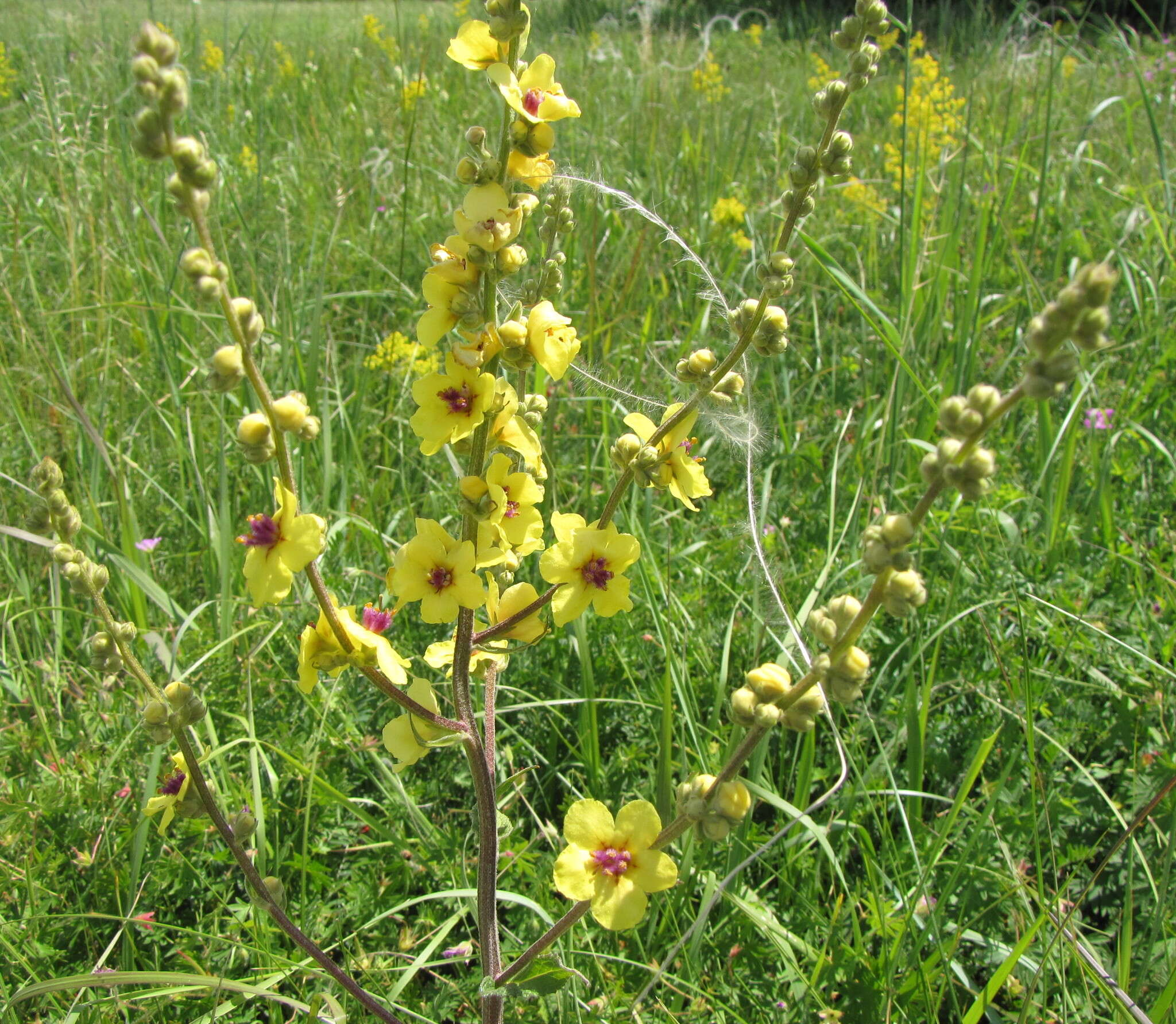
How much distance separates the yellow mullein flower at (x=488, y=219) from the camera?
150 centimetres

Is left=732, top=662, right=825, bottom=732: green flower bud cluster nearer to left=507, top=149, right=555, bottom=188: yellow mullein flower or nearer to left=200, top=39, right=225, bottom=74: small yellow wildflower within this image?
left=507, top=149, right=555, bottom=188: yellow mullein flower

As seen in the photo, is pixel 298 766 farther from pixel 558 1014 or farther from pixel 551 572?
pixel 551 572

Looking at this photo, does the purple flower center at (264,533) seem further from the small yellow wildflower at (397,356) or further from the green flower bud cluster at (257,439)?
the small yellow wildflower at (397,356)

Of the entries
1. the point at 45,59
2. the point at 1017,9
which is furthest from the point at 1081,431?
the point at 45,59

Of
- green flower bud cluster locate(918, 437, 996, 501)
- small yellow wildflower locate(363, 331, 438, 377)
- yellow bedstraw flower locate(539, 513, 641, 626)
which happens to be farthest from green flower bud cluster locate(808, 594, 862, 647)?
small yellow wildflower locate(363, 331, 438, 377)

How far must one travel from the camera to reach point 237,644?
3.06 metres

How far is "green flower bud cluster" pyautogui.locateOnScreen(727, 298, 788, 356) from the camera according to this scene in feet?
5.38

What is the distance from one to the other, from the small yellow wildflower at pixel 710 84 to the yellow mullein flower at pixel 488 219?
672 cm

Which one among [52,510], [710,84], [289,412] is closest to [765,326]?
[289,412]

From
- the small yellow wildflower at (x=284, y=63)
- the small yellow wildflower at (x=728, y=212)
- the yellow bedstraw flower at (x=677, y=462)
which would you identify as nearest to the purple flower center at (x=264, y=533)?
the yellow bedstraw flower at (x=677, y=462)

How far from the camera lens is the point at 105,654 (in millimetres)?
1652

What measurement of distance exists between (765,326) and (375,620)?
0.99m

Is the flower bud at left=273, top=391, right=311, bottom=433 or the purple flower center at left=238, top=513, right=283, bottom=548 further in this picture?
the purple flower center at left=238, top=513, right=283, bottom=548

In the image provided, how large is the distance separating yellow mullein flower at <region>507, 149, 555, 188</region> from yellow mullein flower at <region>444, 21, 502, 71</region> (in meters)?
0.17
